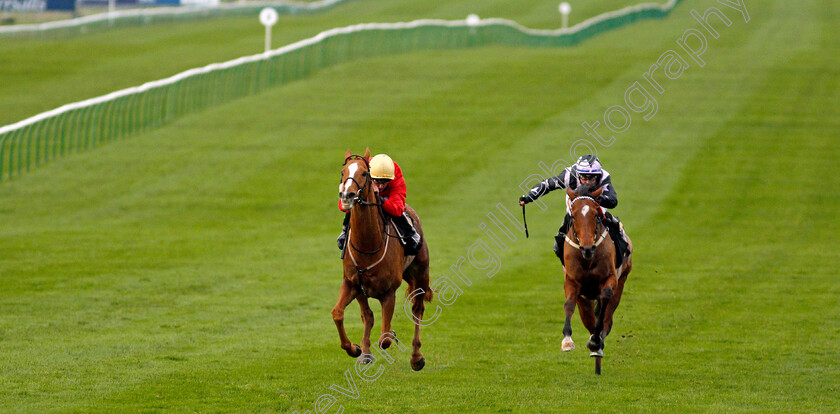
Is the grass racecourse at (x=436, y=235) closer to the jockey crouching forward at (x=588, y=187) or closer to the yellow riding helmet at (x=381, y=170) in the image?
the jockey crouching forward at (x=588, y=187)

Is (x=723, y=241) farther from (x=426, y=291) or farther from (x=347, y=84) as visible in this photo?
(x=347, y=84)

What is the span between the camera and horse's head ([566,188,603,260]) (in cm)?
1159

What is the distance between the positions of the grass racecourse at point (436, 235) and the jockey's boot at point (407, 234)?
151 cm

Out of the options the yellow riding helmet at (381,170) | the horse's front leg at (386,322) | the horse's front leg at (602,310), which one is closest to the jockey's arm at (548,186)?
the horse's front leg at (602,310)

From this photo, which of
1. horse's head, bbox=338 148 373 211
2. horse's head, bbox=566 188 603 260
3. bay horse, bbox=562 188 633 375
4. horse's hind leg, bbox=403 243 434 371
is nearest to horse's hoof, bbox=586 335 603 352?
bay horse, bbox=562 188 633 375

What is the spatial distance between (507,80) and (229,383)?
2911 centimetres

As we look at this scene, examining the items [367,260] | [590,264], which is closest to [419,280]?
[367,260]

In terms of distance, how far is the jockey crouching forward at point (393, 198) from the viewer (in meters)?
11.9

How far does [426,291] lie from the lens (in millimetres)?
13133

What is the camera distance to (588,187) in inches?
471

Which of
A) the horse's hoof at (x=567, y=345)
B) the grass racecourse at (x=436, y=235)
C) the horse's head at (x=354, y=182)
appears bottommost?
the grass racecourse at (x=436, y=235)

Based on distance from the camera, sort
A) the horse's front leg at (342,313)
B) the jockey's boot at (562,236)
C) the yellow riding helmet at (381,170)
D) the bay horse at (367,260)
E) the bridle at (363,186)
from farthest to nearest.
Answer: the jockey's boot at (562,236)
the yellow riding helmet at (381,170)
the horse's front leg at (342,313)
the bay horse at (367,260)
the bridle at (363,186)

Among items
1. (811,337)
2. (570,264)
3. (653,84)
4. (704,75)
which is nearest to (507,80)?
(653,84)

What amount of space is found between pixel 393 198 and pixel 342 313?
4.70 ft
